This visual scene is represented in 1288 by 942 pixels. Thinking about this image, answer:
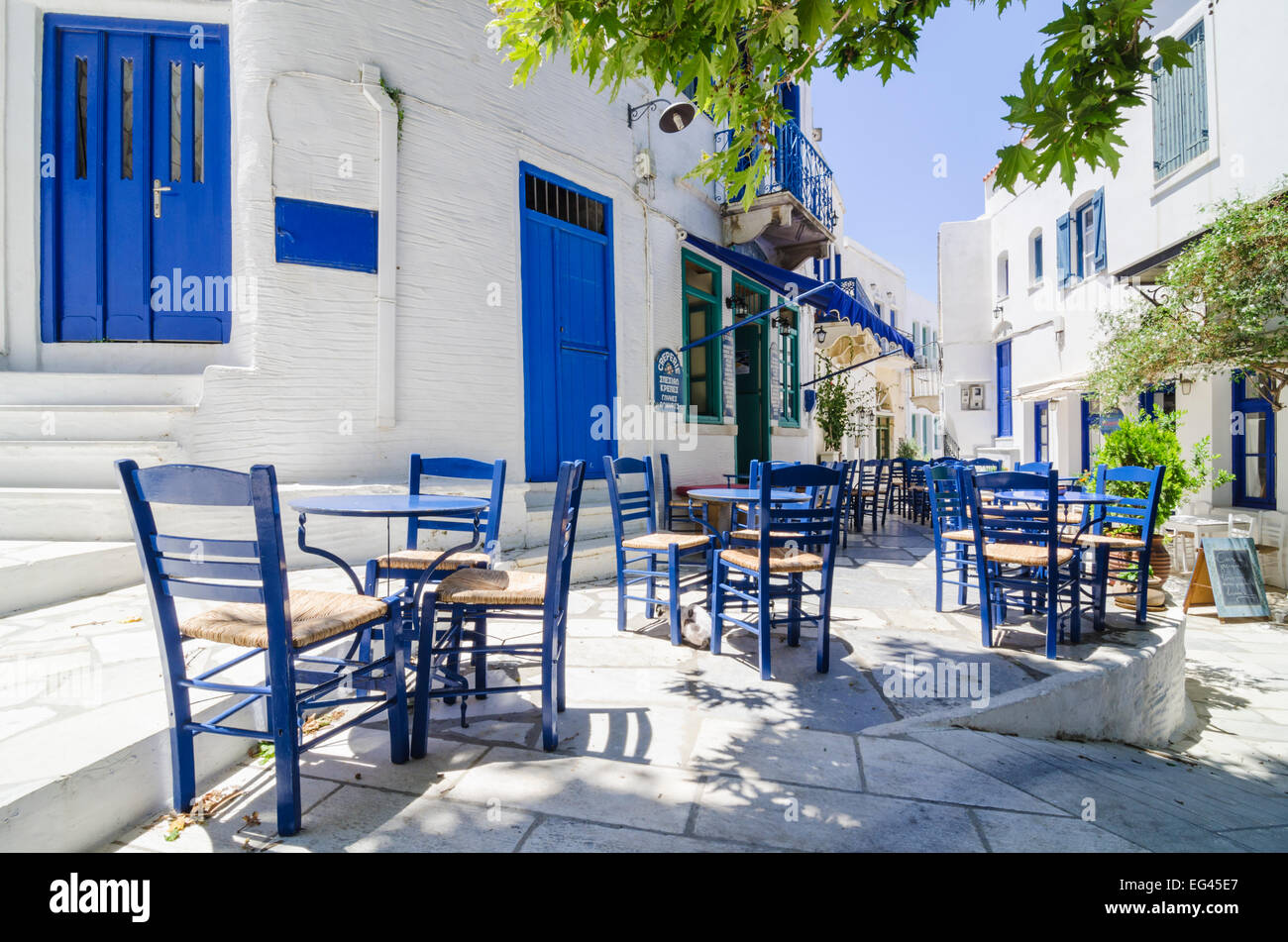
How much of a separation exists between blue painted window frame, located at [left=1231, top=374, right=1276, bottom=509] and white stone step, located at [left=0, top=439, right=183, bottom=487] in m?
10.7

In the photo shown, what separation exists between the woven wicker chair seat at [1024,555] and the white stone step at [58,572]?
566 cm

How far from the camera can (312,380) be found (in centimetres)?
525

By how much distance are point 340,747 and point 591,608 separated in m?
2.49

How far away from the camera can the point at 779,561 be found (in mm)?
3818

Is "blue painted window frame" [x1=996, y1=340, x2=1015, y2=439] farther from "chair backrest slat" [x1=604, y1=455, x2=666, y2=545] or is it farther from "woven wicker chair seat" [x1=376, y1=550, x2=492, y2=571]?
"woven wicker chair seat" [x1=376, y1=550, x2=492, y2=571]

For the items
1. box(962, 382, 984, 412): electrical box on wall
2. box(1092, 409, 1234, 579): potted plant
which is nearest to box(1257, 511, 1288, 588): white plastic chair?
box(1092, 409, 1234, 579): potted plant

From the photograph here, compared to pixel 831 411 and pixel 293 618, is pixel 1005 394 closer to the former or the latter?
pixel 831 411

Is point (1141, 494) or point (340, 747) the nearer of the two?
point (340, 747)

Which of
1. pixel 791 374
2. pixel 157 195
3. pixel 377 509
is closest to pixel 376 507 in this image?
pixel 377 509

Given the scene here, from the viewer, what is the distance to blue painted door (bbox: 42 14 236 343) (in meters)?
5.40

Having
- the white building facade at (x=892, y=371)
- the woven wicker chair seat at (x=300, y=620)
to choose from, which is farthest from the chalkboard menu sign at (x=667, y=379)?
the white building facade at (x=892, y=371)

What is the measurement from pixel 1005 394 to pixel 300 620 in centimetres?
1658

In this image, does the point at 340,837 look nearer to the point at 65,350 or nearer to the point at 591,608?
the point at 591,608
